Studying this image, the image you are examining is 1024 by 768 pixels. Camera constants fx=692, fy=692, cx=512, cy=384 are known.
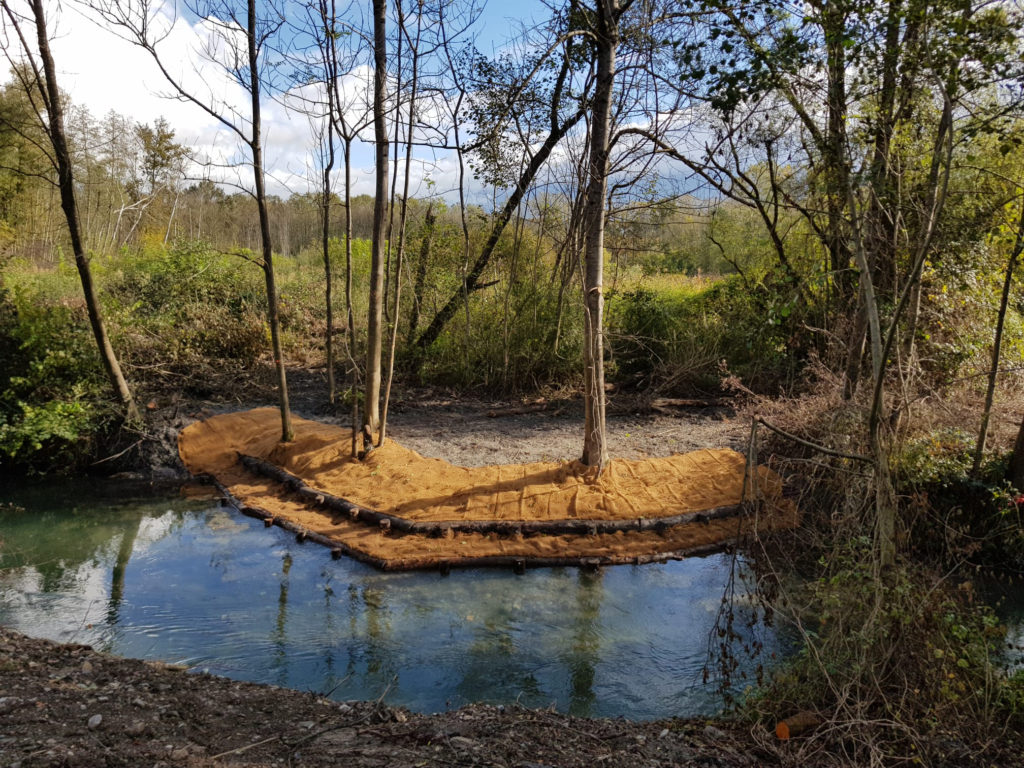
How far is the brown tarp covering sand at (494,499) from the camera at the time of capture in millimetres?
6785

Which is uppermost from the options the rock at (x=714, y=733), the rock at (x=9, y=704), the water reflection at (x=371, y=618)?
the rock at (x=9, y=704)

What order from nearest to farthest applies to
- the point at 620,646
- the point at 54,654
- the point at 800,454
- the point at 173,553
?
the point at 54,654, the point at 620,646, the point at 173,553, the point at 800,454

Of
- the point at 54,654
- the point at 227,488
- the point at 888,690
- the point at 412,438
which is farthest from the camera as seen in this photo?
the point at 412,438

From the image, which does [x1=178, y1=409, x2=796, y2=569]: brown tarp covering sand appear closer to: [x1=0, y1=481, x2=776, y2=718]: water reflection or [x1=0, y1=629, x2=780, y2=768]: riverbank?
[x1=0, y1=481, x2=776, y2=718]: water reflection

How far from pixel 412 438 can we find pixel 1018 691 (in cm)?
717

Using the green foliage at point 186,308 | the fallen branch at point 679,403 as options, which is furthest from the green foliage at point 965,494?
the green foliage at point 186,308

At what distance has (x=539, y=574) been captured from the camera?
6445mm

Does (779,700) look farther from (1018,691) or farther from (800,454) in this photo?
(800,454)

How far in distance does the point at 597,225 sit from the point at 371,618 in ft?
14.3

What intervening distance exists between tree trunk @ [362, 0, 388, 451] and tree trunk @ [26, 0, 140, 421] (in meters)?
3.60

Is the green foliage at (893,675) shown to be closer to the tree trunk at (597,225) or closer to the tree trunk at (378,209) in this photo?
the tree trunk at (597,225)

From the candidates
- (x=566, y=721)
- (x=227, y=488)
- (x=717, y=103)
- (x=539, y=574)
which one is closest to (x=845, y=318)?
(x=717, y=103)

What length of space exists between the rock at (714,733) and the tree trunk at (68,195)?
27.3ft

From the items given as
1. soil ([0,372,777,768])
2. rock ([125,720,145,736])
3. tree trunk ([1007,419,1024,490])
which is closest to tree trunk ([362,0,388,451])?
soil ([0,372,777,768])
